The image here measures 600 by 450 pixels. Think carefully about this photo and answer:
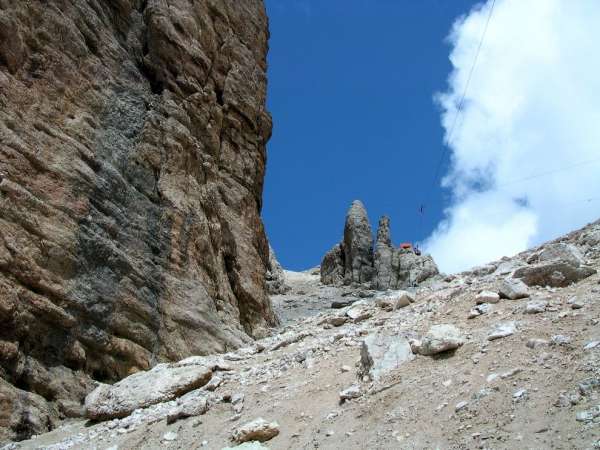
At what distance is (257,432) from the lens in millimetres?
8539

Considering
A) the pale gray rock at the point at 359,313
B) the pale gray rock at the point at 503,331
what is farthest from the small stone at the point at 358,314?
the pale gray rock at the point at 503,331

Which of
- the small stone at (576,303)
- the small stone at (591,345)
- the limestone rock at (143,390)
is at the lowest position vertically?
the small stone at (591,345)

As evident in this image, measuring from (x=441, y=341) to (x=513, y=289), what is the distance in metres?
2.40

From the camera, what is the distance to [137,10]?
21.1m

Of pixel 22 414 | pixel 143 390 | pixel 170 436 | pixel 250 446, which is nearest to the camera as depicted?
pixel 250 446

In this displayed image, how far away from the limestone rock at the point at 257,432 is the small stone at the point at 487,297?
4.68 meters

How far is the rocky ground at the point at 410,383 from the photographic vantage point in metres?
6.89

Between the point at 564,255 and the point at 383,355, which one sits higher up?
the point at 564,255

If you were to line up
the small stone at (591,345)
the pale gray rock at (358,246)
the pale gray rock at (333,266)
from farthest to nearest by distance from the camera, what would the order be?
the pale gray rock at (333,266), the pale gray rock at (358,246), the small stone at (591,345)

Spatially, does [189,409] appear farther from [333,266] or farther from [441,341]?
[333,266]

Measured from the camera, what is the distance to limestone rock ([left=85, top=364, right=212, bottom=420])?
11.2 metres

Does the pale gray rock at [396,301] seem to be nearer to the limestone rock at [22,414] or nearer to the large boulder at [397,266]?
the limestone rock at [22,414]

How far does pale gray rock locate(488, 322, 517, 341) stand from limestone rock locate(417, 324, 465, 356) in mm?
463

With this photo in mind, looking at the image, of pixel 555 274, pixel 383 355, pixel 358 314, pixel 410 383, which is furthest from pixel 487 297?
pixel 358 314
